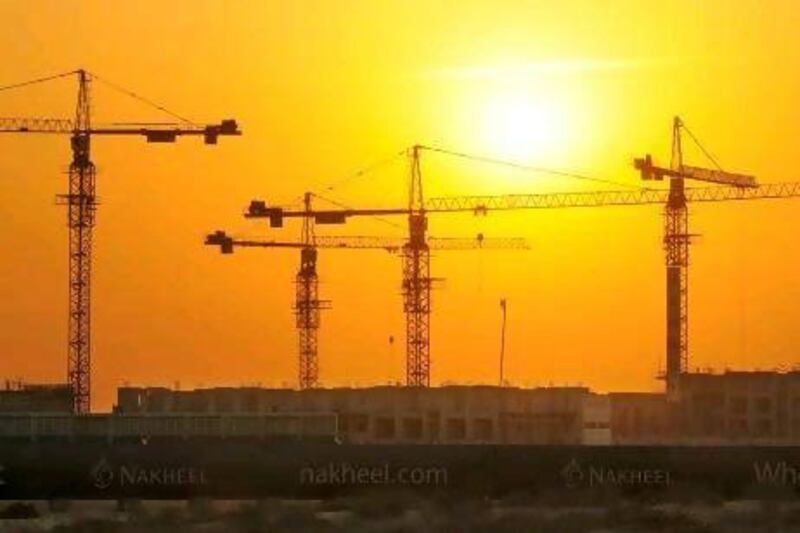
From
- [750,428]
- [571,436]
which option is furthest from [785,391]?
[571,436]

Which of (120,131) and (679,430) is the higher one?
(120,131)

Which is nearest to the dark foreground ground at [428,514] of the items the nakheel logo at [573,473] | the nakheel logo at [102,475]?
the nakheel logo at [102,475]

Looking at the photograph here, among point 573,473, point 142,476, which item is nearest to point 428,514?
point 573,473

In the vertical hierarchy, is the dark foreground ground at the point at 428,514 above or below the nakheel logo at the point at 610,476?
below

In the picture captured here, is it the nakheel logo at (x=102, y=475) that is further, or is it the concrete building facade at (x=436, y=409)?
the concrete building facade at (x=436, y=409)

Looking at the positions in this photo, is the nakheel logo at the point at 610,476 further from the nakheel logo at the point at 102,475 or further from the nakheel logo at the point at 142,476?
the nakheel logo at the point at 102,475

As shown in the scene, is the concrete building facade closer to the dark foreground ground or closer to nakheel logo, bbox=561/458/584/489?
nakheel logo, bbox=561/458/584/489

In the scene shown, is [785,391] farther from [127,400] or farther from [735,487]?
[735,487]
